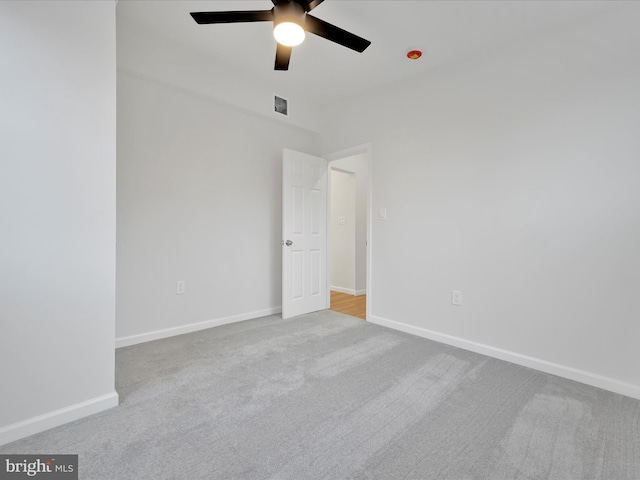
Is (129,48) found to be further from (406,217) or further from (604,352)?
(604,352)

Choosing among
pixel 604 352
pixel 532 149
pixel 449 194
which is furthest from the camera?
pixel 449 194

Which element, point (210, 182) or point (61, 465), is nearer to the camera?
point (61, 465)

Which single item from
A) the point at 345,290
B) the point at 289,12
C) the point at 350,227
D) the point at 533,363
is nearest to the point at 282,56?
the point at 289,12

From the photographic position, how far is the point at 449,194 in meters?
2.79

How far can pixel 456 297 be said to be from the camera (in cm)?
274

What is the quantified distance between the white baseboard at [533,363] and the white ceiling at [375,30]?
245 cm

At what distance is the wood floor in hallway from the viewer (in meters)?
3.79

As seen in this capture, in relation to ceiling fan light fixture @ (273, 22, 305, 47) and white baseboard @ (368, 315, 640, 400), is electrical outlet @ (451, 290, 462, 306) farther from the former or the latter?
ceiling fan light fixture @ (273, 22, 305, 47)

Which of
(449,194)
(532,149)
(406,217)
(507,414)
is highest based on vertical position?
(532,149)

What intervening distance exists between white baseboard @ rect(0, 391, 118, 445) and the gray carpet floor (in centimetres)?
4

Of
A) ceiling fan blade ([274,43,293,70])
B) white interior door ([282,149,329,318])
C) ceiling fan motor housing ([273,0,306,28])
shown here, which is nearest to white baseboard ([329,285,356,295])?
white interior door ([282,149,329,318])

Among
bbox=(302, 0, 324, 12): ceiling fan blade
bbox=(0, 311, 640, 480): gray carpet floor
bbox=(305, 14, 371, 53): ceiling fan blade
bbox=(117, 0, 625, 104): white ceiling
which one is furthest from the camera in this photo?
bbox=(117, 0, 625, 104): white ceiling

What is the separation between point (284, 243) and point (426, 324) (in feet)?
5.61

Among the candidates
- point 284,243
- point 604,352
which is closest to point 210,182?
point 284,243
